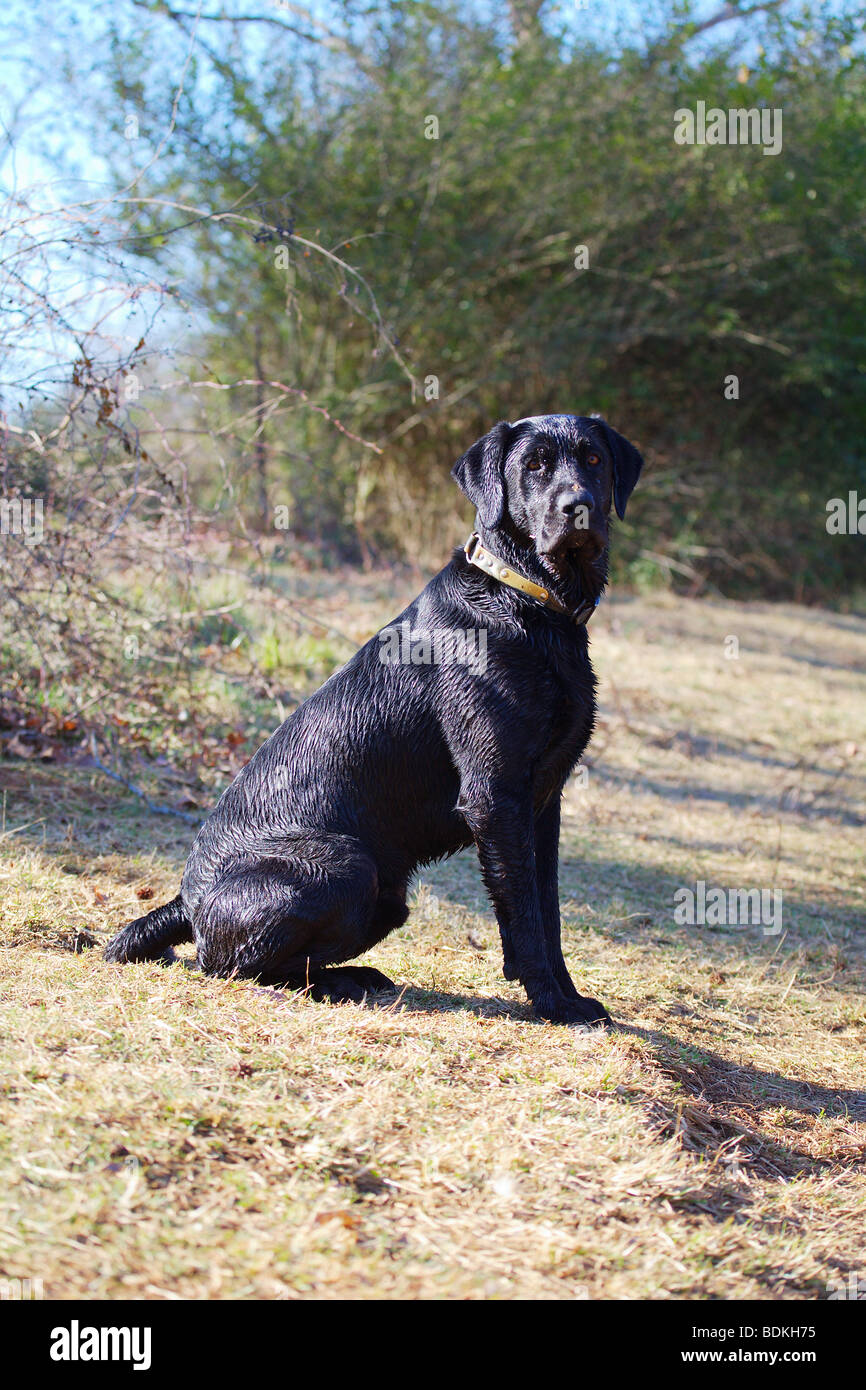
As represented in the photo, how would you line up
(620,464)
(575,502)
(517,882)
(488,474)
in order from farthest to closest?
(620,464) < (488,474) < (517,882) < (575,502)

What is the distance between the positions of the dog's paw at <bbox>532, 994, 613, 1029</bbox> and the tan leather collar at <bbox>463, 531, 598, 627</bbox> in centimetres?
117

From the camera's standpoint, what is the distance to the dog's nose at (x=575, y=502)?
3.25m

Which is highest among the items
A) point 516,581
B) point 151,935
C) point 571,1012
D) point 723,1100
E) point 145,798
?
point 516,581

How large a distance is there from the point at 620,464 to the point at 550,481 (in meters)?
0.39

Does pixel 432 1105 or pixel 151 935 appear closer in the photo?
pixel 432 1105

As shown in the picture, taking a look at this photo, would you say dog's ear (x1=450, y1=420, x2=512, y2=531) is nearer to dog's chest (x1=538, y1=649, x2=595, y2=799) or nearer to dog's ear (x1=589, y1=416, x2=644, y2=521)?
dog's ear (x1=589, y1=416, x2=644, y2=521)

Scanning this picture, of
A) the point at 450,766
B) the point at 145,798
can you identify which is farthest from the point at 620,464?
the point at 145,798

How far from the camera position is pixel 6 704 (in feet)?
19.3

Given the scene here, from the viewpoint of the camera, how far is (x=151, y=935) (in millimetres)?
3572

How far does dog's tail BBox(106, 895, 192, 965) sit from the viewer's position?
3.57 metres

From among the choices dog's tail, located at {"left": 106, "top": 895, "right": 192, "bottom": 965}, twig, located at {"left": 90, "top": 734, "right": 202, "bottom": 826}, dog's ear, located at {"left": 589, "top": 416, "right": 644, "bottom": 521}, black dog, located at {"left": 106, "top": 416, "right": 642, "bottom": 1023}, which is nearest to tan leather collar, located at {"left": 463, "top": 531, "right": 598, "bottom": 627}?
black dog, located at {"left": 106, "top": 416, "right": 642, "bottom": 1023}

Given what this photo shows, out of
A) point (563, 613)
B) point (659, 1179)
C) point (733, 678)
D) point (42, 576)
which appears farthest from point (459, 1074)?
point (733, 678)

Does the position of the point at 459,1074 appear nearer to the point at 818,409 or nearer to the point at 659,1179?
the point at 659,1179

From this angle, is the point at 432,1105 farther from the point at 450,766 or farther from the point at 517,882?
the point at 450,766
